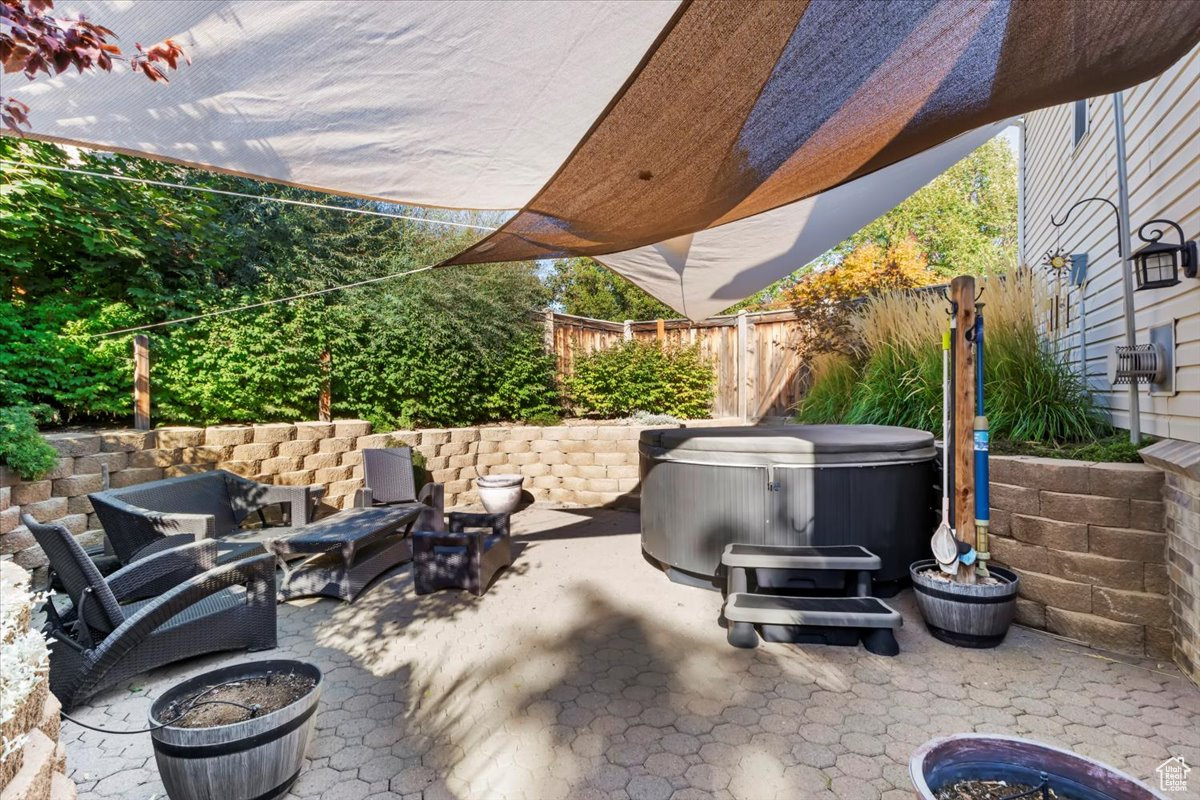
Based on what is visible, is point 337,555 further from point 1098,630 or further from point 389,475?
point 1098,630

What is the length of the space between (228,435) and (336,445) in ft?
3.14

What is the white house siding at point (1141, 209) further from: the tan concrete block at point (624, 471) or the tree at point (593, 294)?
the tree at point (593, 294)

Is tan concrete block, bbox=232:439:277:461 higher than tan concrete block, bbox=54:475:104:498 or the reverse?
higher

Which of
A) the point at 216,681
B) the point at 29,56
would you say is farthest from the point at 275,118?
the point at 216,681

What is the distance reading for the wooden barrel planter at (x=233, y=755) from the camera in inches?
61.4

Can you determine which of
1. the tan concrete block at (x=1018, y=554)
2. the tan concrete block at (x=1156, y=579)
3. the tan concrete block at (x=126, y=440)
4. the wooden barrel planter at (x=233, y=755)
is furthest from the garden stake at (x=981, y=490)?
the tan concrete block at (x=126, y=440)

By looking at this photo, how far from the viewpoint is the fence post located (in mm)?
8266

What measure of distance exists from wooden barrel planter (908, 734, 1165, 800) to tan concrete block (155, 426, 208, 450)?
16.8 ft

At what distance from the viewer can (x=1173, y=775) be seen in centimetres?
179

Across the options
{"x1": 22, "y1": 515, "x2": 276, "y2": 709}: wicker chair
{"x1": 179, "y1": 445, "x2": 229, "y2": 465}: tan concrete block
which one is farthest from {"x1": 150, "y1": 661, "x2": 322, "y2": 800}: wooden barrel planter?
{"x1": 179, "y1": 445, "x2": 229, "y2": 465}: tan concrete block

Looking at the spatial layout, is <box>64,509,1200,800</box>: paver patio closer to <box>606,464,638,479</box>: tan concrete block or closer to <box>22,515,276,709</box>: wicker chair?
<box>22,515,276,709</box>: wicker chair

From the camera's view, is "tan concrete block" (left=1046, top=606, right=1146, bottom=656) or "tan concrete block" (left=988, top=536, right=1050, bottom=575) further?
"tan concrete block" (left=988, top=536, right=1050, bottom=575)

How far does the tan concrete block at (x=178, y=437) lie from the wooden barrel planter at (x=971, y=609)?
17.3 feet

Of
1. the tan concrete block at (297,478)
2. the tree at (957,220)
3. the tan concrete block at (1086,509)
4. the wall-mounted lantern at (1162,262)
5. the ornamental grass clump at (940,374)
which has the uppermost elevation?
the tree at (957,220)
